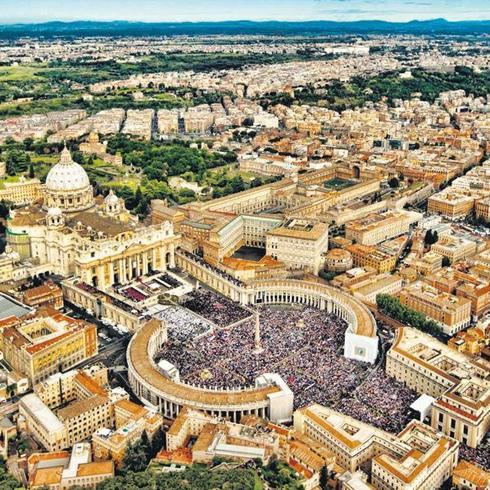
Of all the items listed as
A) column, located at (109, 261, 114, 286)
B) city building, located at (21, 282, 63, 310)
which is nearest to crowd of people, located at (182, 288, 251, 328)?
column, located at (109, 261, 114, 286)

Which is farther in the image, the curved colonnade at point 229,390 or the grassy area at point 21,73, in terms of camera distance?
the grassy area at point 21,73

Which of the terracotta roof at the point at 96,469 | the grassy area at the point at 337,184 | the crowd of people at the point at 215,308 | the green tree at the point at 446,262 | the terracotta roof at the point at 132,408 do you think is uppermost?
the terracotta roof at the point at 96,469

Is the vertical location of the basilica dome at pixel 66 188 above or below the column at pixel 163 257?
above

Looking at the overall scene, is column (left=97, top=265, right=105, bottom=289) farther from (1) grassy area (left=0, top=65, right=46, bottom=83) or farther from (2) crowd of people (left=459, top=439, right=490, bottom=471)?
(1) grassy area (left=0, top=65, right=46, bottom=83)

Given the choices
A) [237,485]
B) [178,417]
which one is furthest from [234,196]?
[237,485]

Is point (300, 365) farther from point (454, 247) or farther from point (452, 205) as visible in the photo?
point (452, 205)

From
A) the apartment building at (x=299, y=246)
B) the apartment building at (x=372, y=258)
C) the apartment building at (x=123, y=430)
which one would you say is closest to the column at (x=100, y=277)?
the apartment building at (x=299, y=246)

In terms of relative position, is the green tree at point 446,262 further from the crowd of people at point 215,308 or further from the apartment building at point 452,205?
the crowd of people at point 215,308
